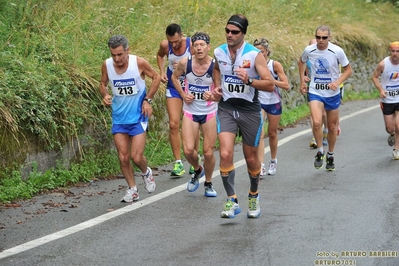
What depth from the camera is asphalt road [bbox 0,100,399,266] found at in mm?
7406

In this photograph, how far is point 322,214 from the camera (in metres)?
9.32

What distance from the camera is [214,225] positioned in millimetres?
8742

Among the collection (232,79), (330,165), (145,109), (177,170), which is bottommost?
(330,165)

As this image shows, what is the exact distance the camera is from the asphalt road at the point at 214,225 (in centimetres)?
741

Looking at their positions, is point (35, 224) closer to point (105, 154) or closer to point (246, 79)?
point (246, 79)

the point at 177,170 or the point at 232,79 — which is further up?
the point at 232,79

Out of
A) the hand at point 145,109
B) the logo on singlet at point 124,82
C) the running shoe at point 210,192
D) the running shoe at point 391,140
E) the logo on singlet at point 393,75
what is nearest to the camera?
the logo on singlet at point 124,82

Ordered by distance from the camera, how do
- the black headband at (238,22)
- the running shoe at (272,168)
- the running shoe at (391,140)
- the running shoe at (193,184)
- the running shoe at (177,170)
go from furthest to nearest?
the running shoe at (391,140) → the running shoe at (272,168) → the running shoe at (177,170) → the running shoe at (193,184) → the black headband at (238,22)

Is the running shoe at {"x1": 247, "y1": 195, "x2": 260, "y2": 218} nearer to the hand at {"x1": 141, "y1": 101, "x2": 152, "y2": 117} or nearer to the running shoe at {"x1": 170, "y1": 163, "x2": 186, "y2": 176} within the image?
the hand at {"x1": 141, "y1": 101, "x2": 152, "y2": 117}

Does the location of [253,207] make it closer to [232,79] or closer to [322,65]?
[232,79]

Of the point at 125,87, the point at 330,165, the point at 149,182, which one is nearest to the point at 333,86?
the point at 330,165

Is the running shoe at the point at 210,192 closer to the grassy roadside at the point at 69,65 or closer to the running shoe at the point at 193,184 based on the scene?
the running shoe at the point at 193,184

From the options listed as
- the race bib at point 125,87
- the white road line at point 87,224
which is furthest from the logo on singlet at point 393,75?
the race bib at point 125,87

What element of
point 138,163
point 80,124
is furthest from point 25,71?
point 138,163
